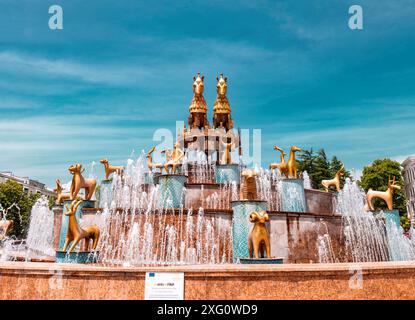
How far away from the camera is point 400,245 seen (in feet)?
48.0

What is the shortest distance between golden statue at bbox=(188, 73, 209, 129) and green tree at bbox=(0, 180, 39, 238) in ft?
106

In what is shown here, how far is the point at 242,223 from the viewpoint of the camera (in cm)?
1212

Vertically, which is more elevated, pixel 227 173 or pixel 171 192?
pixel 227 173

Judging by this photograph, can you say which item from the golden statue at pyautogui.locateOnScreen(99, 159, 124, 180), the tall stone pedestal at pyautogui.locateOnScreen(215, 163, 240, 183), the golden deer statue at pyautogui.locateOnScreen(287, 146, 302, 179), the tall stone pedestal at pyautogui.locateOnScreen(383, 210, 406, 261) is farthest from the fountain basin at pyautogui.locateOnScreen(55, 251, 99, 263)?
the tall stone pedestal at pyautogui.locateOnScreen(383, 210, 406, 261)

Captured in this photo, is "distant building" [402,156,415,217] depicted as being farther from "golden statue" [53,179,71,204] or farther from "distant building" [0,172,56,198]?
"distant building" [0,172,56,198]

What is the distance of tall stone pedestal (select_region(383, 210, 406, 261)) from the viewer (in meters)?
14.5

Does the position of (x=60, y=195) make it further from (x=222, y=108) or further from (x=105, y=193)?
(x=222, y=108)

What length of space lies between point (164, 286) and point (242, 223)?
659 cm

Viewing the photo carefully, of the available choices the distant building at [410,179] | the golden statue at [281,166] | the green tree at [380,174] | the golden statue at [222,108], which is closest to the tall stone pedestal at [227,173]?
the golden statue at [281,166]

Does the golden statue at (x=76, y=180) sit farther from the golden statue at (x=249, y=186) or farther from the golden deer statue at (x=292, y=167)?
the golden deer statue at (x=292, y=167)

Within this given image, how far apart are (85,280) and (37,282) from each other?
3.58ft

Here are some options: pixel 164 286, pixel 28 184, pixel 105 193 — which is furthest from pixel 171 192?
pixel 28 184
